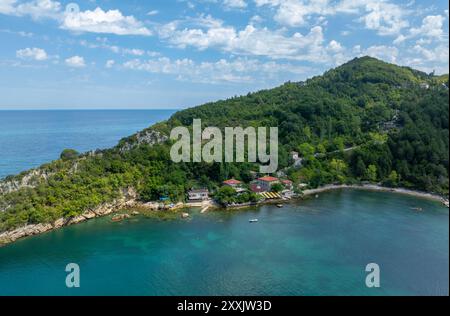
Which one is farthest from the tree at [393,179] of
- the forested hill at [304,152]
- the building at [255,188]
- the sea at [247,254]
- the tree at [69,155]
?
the tree at [69,155]

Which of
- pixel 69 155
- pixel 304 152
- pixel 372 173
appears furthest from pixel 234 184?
pixel 69 155

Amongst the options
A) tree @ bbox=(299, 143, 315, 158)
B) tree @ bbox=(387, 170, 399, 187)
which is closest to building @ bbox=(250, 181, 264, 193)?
tree @ bbox=(299, 143, 315, 158)

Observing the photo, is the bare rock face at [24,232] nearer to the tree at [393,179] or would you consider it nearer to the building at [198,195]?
the building at [198,195]

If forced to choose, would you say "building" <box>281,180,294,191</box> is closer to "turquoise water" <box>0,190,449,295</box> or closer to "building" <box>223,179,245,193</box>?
"building" <box>223,179,245,193</box>

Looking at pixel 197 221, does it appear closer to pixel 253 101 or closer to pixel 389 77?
pixel 253 101

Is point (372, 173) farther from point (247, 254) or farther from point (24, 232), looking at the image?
point (24, 232)
